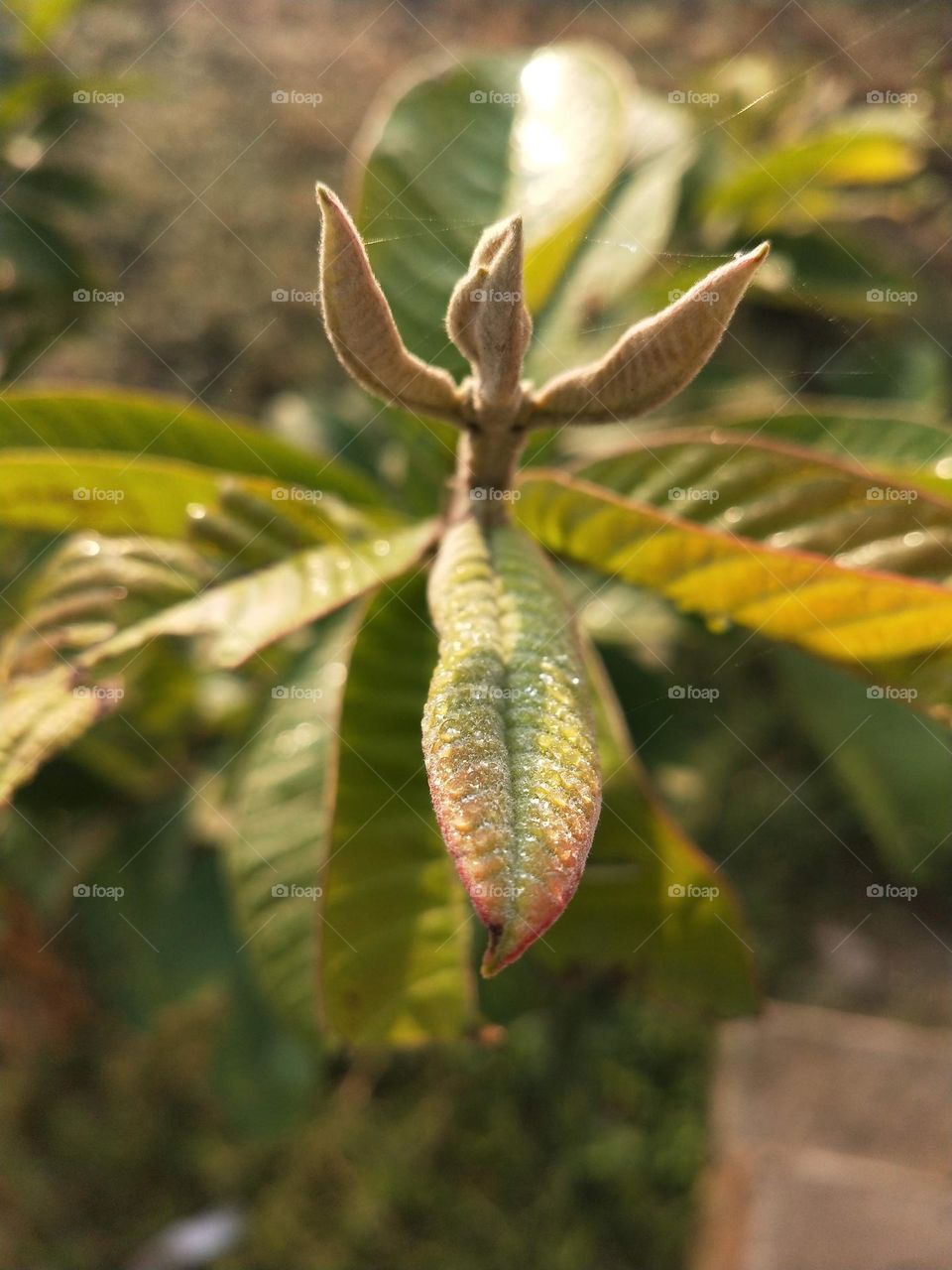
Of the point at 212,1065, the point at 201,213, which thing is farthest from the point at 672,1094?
the point at 201,213

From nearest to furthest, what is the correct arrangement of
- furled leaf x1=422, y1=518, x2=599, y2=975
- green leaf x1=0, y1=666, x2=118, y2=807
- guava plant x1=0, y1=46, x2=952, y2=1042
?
1. furled leaf x1=422, y1=518, x2=599, y2=975
2. guava plant x1=0, y1=46, x2=952, y2=1042
3. green leaf x1=0, y1=666, x2=118, y2=807

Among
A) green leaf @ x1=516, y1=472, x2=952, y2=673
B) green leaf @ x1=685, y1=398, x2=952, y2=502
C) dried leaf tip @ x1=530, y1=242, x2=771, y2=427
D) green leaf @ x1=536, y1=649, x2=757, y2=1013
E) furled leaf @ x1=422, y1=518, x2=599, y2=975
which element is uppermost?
green leaf @ x1=685, y1=398, x2=952, y2=502

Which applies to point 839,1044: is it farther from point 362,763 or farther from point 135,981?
point 362,763

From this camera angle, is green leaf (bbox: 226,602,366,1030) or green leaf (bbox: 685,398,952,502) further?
green leaf (bbox: 226,602,366,1030)

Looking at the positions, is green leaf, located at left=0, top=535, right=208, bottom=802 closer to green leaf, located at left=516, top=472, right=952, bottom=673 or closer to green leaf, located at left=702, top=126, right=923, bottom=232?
green leaf, located at left=516, top=472, right=952, bottom=673

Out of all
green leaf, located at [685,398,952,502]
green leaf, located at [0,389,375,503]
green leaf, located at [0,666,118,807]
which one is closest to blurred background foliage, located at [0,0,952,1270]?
green leaf, located at [685,398,952,502]

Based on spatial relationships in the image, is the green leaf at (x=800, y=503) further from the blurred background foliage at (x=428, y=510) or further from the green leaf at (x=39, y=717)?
the green leaf at (x=39, y=717)

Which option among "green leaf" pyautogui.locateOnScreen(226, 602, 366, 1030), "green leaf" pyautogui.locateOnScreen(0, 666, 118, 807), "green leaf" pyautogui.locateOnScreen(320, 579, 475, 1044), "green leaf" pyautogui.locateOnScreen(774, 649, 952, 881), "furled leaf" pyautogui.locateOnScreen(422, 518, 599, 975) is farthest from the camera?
"green leaf" pyautogui.locateOnScreen(774, 649, 952, 881)

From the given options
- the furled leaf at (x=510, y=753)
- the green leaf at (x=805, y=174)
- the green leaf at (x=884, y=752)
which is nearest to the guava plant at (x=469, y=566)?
the furled leaf at (x=510, y=753)
